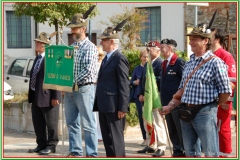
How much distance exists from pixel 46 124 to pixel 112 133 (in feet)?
8.13

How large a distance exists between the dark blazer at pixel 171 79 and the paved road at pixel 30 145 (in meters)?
1.23

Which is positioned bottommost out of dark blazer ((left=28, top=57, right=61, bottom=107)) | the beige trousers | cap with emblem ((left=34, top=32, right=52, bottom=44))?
the beige trousers

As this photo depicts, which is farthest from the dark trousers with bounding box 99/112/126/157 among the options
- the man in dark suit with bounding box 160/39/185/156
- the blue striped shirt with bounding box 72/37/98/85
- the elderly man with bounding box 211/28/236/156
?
the elderly man with bounding box 211/28/236/156

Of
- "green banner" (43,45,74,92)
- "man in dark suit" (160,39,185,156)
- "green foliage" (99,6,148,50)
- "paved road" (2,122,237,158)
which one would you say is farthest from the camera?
"green foliage" (99,6,148,50)

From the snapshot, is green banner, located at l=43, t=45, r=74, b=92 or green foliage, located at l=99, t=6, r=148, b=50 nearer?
green banner, located at l=43, t=45, r=74, b=92

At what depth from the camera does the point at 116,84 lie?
25.8ft

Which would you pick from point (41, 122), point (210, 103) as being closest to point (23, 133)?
point (41, 122)

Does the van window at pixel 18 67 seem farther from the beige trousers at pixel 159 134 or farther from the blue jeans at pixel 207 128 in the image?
the blue jeans at pixel 207 128

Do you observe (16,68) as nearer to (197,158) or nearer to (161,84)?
(161,84)

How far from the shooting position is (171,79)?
8914mm

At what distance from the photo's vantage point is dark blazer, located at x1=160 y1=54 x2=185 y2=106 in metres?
8.88

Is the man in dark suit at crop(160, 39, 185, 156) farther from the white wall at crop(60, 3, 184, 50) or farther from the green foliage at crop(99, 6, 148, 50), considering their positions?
the white wall at crop(60, 3, 184, 50)

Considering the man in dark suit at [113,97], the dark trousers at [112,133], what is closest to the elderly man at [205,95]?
the man in dark suit at [113,97]

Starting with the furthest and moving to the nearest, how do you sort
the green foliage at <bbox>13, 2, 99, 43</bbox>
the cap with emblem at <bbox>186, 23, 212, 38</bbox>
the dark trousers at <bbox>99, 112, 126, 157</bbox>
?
the green foliage at <bbox>13, 2, 99, 43</bbox>, the dark trousers at <bbox>99, 112, 126, 157</bbox>, the cap with emblem at <bbox>186, 23, 212, 38</bbox>
